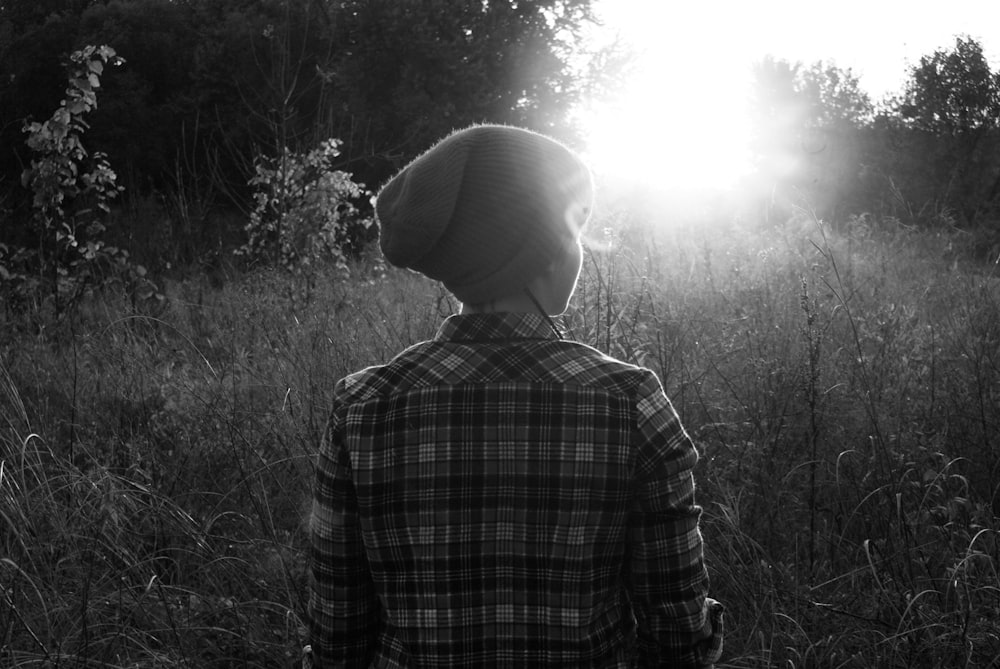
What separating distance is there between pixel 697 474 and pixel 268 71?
1625cm

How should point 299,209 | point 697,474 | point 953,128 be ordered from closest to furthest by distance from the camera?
point 697,474, point 299,209, point 953,128

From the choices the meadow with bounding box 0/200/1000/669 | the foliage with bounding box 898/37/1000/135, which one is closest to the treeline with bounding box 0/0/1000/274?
the foliage with bounding box 898/37/1000/135

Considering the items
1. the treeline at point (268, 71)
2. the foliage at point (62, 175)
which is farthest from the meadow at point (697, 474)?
the treeline at point (268, 71)

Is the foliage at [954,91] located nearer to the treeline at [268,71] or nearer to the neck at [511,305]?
the treeline at [268,71]

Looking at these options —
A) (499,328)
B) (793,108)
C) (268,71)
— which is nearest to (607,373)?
(499,328)

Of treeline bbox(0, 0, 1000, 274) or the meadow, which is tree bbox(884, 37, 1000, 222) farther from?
the meadow

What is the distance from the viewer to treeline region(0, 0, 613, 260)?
713 inches

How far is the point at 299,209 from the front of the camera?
878 cm

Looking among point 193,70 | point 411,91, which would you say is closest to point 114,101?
point 193,70

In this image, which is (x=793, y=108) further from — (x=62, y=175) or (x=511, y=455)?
(x=511, y=455)

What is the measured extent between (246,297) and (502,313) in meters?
5.97

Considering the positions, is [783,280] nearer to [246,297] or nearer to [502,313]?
[246,297]

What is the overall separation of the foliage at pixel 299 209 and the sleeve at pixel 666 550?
286 inches

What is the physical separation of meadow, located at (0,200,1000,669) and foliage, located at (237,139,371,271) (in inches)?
129
